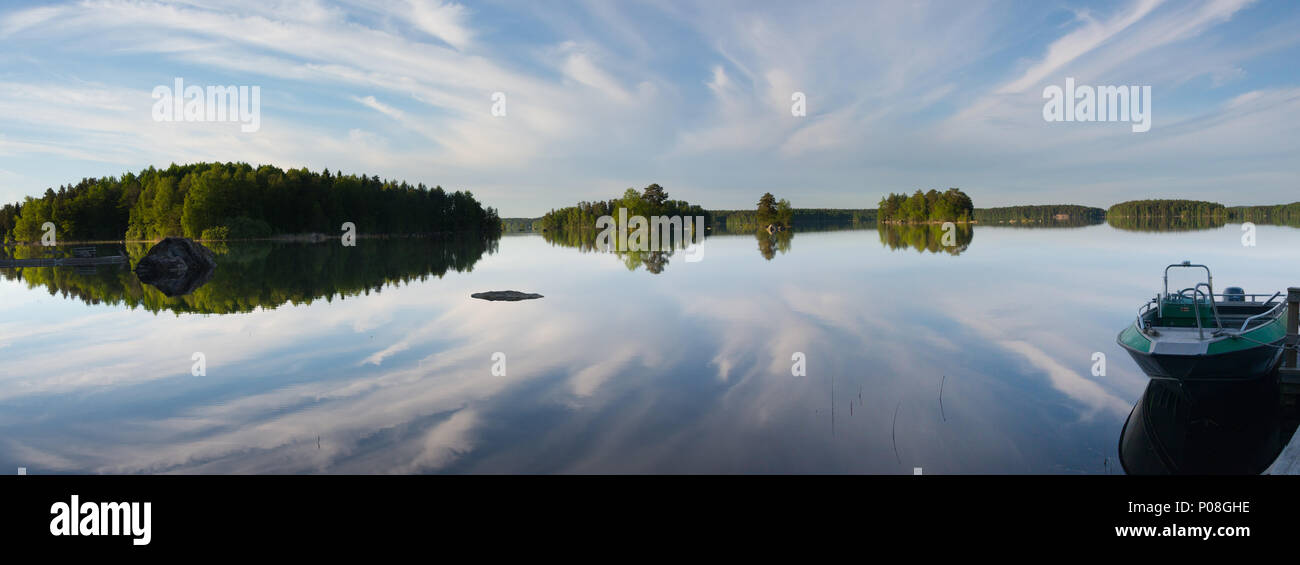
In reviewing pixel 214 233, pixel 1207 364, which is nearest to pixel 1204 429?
pixel 1207 364

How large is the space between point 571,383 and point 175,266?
3850 centimetres

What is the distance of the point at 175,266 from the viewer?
39.5m

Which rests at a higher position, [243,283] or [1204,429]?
[243,283]

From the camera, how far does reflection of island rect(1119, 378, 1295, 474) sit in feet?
30.5

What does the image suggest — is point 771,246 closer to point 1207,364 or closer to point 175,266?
point 175,266

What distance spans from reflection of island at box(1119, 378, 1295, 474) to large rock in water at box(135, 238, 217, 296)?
125 feet

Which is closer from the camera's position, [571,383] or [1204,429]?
[1204,429]

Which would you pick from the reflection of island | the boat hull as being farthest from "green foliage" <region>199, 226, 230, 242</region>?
the reflection of island

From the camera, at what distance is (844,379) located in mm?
12914

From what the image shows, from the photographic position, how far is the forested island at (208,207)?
104625mm

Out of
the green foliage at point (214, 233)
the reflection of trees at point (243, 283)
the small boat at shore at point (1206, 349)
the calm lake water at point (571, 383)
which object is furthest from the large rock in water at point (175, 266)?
the green foliage at point (214, 233)
